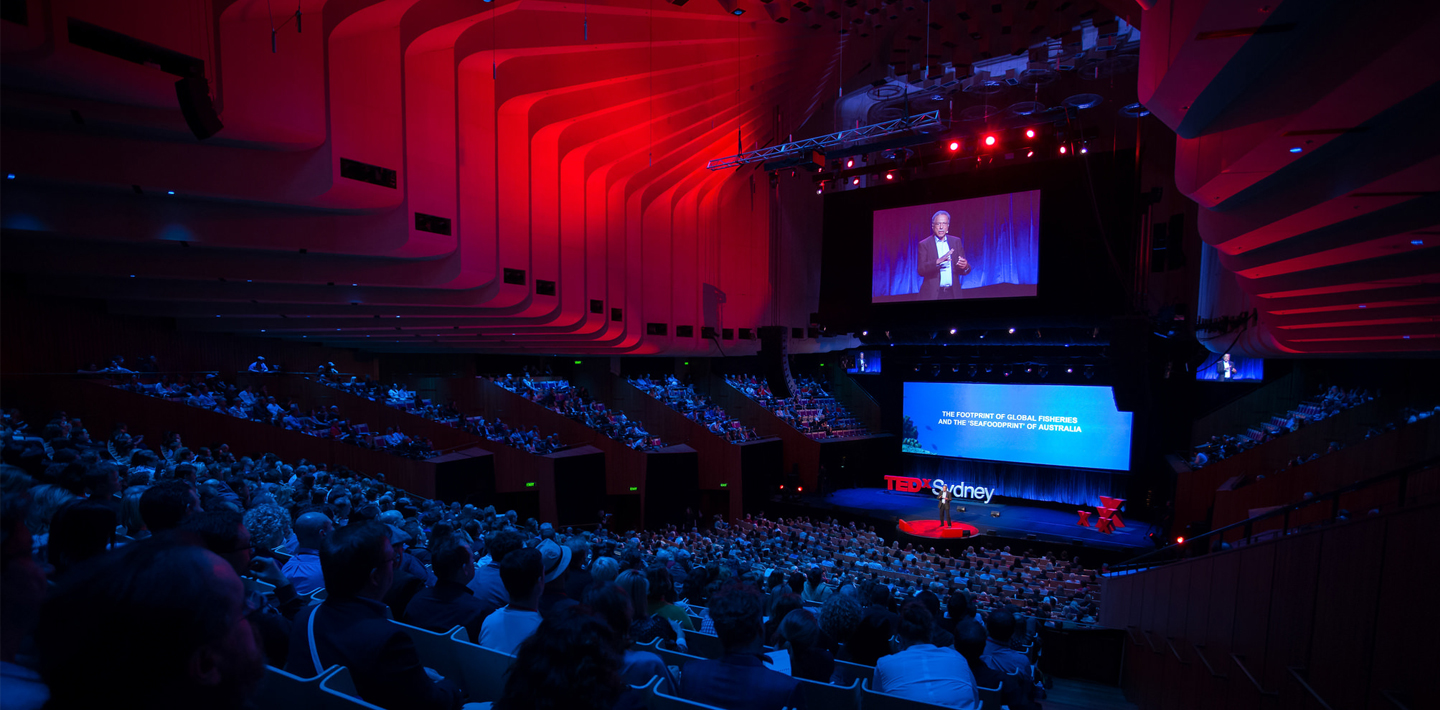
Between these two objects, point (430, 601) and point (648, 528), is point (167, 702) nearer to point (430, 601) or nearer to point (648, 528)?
point (430, 601)

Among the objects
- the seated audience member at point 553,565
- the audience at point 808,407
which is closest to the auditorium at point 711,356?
the seated audience member at point 553,565

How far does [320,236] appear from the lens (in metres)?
8.81

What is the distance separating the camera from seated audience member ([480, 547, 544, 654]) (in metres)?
2.59

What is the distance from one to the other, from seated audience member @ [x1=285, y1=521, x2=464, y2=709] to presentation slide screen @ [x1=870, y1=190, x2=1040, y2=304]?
18.3 metres

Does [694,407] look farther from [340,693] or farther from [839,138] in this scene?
[340,693]

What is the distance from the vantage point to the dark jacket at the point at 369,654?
1994mm

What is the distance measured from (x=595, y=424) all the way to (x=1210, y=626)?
14470 mm

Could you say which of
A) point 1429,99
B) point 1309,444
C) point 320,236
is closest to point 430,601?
point 1429,99

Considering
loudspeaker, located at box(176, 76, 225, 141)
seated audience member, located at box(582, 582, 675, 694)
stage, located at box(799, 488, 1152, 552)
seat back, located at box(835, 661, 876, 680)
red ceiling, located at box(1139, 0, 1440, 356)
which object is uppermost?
loudspeaker, located at box(176, 76, 225, 141)

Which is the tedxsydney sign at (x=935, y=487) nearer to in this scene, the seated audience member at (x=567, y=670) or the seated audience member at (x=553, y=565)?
the seated audience member at (x=553, y=565)

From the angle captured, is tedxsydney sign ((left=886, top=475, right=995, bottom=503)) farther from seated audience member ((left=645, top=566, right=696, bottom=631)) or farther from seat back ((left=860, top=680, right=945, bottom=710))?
seat back ((left=860, top=680, right=945, bottom=710))

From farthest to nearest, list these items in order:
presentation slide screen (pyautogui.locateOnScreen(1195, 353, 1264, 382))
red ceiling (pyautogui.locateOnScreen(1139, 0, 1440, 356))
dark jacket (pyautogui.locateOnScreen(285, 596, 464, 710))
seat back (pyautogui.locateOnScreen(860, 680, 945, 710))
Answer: presentation slide screen (pyautogui.locateOnScreen(1195, 353, 1264, 382)), red ceiling (pyautogui.locateOnScreen(1139, 0, 1440, 356)), seat back (pyautogui.locateOnScreen(860, 680, 945, 710)), dark jacket (pyautogui.locateOnScreen(285, 596, 464, 710))

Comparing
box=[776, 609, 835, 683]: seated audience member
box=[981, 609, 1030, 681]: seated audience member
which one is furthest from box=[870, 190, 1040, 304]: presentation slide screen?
box=[776, 609, 835, 683]: seated audience member

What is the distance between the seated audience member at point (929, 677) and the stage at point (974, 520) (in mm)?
13511
